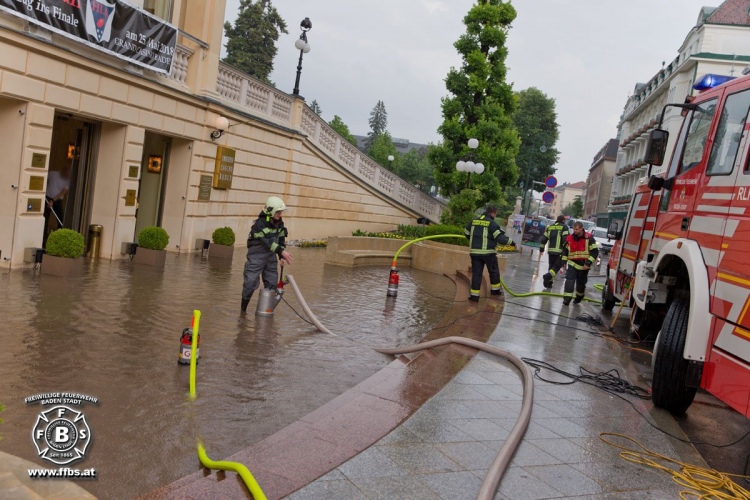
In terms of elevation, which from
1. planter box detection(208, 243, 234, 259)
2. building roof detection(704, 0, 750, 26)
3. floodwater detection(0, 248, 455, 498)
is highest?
building roof detection(704, 0, 750, 26)

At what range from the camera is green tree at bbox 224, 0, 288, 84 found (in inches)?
2245

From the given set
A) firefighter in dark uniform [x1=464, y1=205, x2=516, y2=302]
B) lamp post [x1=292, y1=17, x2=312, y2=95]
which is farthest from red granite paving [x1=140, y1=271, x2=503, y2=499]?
lamp post [x1=292, y1=17, x2=312, y2=95]

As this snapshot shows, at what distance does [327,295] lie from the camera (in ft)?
41.8

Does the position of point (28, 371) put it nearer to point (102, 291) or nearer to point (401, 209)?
point (102, 291)

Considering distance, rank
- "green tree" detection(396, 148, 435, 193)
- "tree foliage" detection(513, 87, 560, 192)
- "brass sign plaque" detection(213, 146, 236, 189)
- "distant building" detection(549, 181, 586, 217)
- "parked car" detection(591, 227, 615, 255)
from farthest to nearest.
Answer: "distant building" detection(549, 181, 586, 217) → "green tree" detection(396, 148, 435, 193) → "tree foliage" detection(513, 87, 560, 192) → "parked car" detection(591, 227, 615, 255) → "brass sign plaque" detection(213, 146, 236, 189)

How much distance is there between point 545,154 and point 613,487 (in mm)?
64574

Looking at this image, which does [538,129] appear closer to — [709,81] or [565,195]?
[709,81]

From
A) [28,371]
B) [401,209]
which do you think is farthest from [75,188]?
[401,209]

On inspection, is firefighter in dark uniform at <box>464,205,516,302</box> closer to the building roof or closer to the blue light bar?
the blue light bar

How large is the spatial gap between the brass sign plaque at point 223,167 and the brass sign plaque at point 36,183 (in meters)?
6.39

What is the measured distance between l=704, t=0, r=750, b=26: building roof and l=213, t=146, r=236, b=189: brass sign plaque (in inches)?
1702

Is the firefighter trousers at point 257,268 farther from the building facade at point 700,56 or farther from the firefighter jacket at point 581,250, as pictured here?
the building facade at point 700,56

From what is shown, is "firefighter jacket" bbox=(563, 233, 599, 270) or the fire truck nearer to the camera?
the fire truck

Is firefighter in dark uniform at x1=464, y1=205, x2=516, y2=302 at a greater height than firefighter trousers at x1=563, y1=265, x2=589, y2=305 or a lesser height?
greater
